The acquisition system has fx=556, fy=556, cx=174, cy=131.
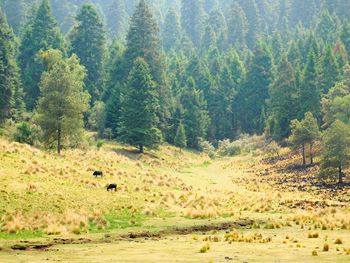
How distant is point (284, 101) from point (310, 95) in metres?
5.32

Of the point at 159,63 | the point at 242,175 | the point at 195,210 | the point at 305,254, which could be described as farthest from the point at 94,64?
the point at 305,254

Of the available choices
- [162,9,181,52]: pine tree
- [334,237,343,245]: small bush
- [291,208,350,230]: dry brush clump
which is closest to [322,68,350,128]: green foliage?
[291,208,350,230]: dry brush clump

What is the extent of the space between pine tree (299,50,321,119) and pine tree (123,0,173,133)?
21778 millimetres

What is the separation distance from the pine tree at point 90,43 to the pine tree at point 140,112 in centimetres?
2477

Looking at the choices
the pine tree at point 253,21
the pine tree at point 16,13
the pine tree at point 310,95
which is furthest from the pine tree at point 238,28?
the pine tree at point 310,95

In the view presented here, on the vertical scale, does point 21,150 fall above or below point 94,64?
below

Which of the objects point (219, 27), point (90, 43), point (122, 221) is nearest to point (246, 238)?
point (122, 221)

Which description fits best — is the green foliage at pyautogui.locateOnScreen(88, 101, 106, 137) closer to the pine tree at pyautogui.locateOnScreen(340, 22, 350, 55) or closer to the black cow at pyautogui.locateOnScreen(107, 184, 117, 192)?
the black cow at pyautogui.locateOnScreen(107, 184, 117, 192)

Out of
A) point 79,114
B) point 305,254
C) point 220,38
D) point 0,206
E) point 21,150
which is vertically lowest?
point 305,254

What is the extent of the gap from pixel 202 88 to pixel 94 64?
25832 mm

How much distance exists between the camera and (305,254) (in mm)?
21062

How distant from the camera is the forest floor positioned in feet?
72.8

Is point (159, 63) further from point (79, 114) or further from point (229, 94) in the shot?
point (79, 114)

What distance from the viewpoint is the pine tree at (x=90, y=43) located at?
104062 millimetres
